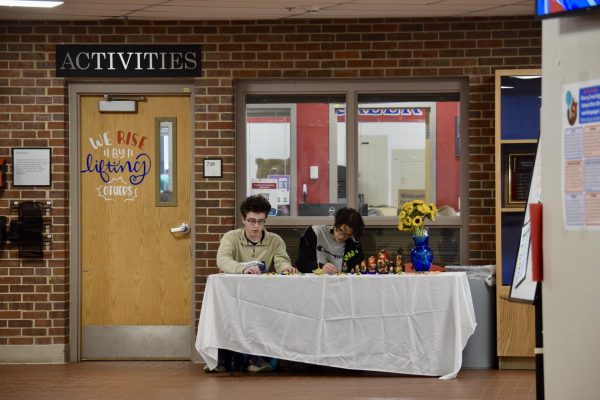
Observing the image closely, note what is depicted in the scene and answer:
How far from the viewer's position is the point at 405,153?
9.27 m

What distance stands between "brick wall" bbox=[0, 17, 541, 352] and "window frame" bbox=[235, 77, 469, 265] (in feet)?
0.31

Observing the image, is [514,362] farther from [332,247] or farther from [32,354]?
[32,354]

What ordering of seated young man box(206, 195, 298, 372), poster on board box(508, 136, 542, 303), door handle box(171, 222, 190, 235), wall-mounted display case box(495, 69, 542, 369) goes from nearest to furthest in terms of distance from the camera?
poster on board box(508, 136, 542, 303) < seated young man box(206, 195, 298, 372) < wall-mounted display case box(495, 69, 542, 369) < door handle box(171, 222, 190, 235)

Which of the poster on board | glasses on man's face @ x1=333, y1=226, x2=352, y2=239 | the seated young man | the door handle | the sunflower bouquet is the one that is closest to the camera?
the poster on board

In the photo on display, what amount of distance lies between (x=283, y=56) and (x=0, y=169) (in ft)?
8.35

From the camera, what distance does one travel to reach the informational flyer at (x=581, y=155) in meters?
3.91

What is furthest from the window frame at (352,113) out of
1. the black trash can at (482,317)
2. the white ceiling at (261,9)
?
the white ceiling at (261,9)

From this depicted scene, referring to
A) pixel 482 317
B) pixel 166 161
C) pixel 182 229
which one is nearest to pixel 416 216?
pixel 482 317

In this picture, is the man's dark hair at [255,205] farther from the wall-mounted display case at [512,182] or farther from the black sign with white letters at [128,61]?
the wall-mounted display case at [512,182]

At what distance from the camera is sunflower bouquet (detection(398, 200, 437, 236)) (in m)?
8.52

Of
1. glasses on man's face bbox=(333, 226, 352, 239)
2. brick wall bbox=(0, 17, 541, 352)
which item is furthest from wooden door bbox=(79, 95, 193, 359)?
glasses on man's face bbox=(333, 226, 352, 239)

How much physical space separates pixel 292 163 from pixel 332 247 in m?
1.02

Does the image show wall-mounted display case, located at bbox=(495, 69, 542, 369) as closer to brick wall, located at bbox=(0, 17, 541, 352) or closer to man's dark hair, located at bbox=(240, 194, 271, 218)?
brick wall, located at bbox=(0, 17, 541, 352)

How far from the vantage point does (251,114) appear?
9242mm
